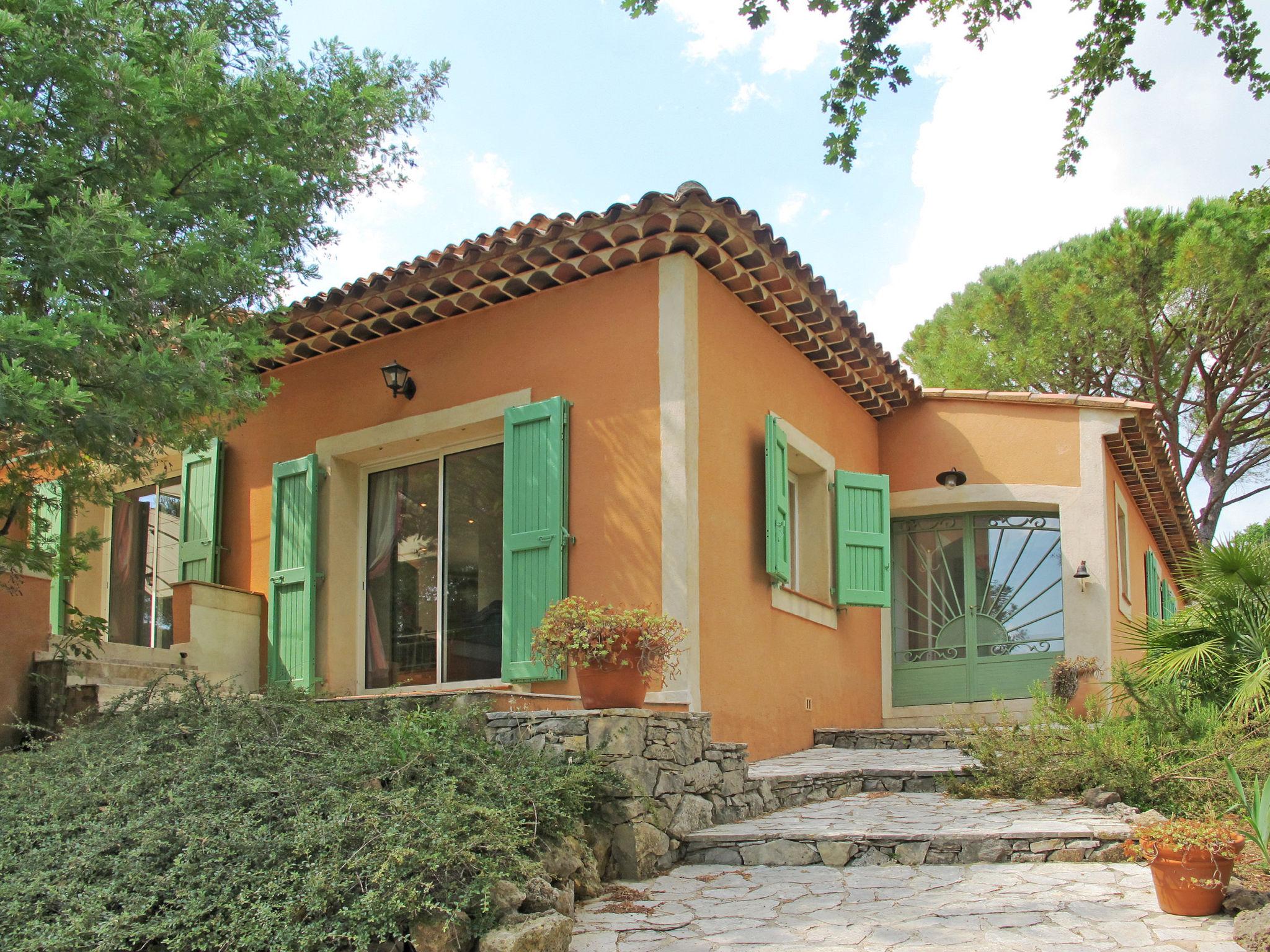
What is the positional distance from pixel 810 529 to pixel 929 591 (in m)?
1.90

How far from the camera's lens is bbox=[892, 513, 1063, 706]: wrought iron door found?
9680 millimetres

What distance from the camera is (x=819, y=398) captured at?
29.5 feet

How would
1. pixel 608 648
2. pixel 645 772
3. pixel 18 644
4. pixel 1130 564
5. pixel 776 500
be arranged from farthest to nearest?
pixel 1130 564
pixel 776 500
pixel 18 644
pixel 608 648
pixel 645 772

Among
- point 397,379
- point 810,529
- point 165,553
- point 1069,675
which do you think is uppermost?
point 397,379

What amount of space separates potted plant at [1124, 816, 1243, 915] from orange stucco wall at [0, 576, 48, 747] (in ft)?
19.3

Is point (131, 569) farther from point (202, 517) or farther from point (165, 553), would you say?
point (202, 517)

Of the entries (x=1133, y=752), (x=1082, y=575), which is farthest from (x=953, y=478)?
(x=1133, y=752)

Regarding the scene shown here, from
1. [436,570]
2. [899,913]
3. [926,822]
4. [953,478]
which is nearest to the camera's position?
[899,913]

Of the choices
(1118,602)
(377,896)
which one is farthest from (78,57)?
(1118,602)

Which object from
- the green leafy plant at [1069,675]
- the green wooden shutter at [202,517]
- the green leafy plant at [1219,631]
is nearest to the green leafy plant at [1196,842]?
the green leafy plant at [1219,631]

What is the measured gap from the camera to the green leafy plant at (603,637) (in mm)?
5723

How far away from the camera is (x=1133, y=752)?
609cm

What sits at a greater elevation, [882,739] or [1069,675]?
[1069,675]

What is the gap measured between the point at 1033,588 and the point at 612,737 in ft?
18.4
